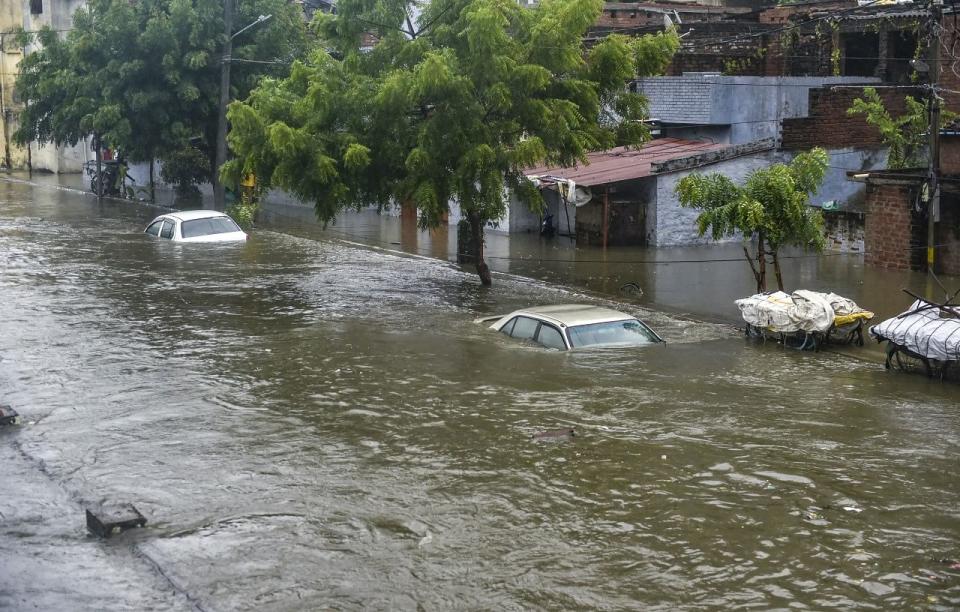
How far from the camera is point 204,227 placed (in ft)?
97.2

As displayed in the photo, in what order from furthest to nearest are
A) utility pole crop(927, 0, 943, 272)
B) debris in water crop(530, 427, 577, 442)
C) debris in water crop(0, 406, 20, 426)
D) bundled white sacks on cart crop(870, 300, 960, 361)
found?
utility pole crop(927, 0, 943, 272)
bundled white sacks on cart crop(870, 300, 960, 361)
debris in water crop(0, 406, 20, 426)
debris in water crop(530, 427, 577, 442)

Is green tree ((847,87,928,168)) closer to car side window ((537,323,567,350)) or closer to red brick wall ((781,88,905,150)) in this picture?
red brick wall ((781,88,905,150))

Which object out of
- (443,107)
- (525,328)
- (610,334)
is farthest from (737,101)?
(610,334)

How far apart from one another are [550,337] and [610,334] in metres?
0.83

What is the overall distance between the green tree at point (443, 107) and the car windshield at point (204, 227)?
7152 mm

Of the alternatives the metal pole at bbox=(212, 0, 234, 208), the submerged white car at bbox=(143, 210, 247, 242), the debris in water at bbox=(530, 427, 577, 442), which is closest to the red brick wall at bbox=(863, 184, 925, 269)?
the debris in water at bbox=(530, 427, 577, 442)

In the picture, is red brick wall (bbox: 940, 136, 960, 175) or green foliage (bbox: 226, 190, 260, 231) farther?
green foliage (bbox: 226, 190, 260, 231)

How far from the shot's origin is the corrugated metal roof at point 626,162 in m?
29.9

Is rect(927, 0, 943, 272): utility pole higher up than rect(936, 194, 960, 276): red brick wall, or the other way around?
rect(927, 0, 943, 272): utility pole

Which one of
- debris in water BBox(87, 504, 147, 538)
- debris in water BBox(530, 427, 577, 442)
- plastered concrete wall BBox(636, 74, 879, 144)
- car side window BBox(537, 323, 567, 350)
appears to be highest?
plastered concrete wall BBox(636, 74, 879, 144)

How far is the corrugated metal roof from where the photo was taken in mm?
29906

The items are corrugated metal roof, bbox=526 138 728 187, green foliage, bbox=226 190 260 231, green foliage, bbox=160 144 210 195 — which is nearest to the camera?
corrugated metal roof, bbox=526 138 728 187

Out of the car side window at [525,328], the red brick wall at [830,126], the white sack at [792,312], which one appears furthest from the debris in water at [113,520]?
the red brick wall at [830,126]

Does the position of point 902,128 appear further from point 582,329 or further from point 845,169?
point 582,329
